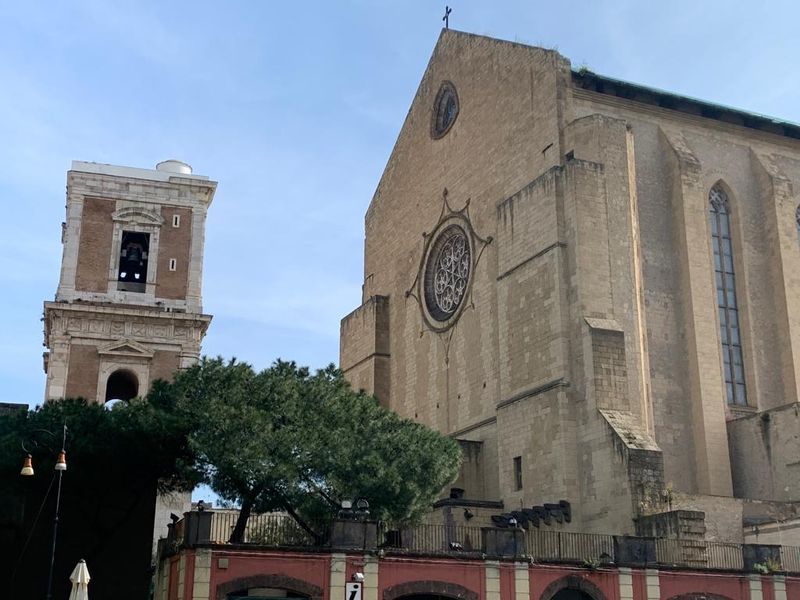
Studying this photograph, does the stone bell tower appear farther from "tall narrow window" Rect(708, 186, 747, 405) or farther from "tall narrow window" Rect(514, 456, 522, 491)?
"tall narrow window" Rect(708, 186, 747, 405)

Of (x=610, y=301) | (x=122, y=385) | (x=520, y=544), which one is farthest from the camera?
(x=122, y=385)

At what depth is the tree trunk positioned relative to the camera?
2203 cm

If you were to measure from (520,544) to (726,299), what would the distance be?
15043 millimetres

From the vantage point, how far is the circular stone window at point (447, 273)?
38.3 metres

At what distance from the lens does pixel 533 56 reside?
34906 millimetres

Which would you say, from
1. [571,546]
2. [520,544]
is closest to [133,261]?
[571,546]

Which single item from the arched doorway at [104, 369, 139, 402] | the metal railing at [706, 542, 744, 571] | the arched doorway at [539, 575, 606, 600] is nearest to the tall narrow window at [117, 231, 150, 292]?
the arched doorway at [104, 369, 139, 402]

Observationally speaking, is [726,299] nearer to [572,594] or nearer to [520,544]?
[572,594]

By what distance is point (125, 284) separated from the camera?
34.7 m

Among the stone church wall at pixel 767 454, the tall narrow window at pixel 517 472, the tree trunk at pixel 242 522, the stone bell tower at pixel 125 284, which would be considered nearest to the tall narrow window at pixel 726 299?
the stone church wall at pixel 767 454

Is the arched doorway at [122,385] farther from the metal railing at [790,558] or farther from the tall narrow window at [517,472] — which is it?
the metal railing at [790,558]

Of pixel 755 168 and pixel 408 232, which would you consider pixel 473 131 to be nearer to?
pixel 408 232

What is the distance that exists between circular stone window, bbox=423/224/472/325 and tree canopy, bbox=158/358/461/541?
494 inches

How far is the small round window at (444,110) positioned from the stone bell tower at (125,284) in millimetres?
9980
